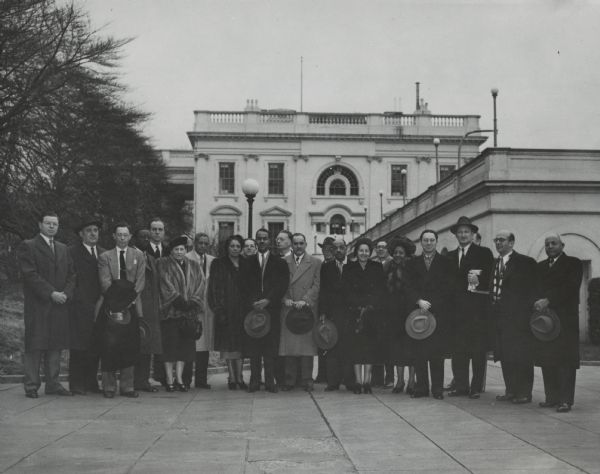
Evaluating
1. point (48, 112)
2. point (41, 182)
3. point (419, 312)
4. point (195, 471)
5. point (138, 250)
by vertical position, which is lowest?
point (195, 471)

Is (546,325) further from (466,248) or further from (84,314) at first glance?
(84,314)

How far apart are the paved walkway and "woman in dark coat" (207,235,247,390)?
98 cm

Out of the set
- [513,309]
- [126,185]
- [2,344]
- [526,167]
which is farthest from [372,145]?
[513,309]

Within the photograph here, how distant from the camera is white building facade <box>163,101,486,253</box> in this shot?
2685 inches

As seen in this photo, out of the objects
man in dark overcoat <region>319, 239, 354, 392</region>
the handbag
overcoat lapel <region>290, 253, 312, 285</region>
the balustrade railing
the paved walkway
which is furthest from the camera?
the balustrade railing

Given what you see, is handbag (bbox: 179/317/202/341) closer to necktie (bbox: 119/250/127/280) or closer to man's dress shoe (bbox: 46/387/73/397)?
necktie (bbox: 119/250/127/280)

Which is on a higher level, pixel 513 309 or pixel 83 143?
pixel 83 143

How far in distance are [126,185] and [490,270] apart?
33757 mm

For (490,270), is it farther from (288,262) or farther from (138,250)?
(138,250)

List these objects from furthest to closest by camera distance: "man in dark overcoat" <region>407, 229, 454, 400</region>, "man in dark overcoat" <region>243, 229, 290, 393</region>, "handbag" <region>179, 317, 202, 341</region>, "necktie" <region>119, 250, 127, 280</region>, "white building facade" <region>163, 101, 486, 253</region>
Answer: "white building facade" <region>163, 101, 486, 253</region>
"man in dark overcoat" <region>243, 229, 290, 393</region>
"handbag" <region>179, 317, 202, 341</region>
"necktie" <region>119, 250, 127, 280</region>
"man in dark overcoat" <region>407, 229, 454, 400</region>

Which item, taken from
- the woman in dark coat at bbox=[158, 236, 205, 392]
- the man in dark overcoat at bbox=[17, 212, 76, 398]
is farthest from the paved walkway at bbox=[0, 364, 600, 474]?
the woman in dark coat at bbox=[158, 236, 205, 392]

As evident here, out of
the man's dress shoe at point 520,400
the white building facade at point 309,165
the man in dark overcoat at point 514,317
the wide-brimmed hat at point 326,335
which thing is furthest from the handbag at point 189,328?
the white building facade at point 309,165

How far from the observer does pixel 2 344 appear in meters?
15.7

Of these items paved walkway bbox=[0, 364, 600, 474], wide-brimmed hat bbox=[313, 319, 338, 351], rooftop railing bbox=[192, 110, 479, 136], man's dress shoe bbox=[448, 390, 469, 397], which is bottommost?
man's dress shoe bbox=[448, 390, 469, 397]
